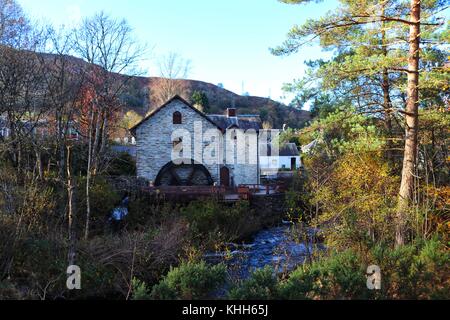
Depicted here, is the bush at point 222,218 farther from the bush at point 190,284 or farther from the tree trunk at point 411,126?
the bush at point 190,284

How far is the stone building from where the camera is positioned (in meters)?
21.5

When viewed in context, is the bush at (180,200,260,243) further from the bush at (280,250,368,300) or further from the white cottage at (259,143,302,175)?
the white cottage at (259,143,302,175)

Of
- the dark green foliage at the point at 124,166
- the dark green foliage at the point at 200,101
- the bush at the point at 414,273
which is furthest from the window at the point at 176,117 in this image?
the dark green foliage at the point at 200,101

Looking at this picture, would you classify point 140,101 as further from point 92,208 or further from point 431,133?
point 431,133

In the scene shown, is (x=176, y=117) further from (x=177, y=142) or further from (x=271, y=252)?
(x=271, y=252)

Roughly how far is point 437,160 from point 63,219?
12318 millimetres

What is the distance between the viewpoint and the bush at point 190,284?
15.3 feet

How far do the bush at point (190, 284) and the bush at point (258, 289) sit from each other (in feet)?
1.46

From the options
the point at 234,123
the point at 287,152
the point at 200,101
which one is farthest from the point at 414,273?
the point at 200,101

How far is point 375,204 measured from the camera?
29.4 feet

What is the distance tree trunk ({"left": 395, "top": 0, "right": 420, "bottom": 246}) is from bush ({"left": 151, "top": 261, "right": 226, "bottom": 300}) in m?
4.18

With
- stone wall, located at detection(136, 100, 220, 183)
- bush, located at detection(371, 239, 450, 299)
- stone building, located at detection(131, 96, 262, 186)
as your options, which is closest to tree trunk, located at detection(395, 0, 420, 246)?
bush, located at detection(371, 239, 450, 299)

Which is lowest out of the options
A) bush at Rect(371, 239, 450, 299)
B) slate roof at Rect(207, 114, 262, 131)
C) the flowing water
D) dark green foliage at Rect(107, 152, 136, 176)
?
the flowing water
